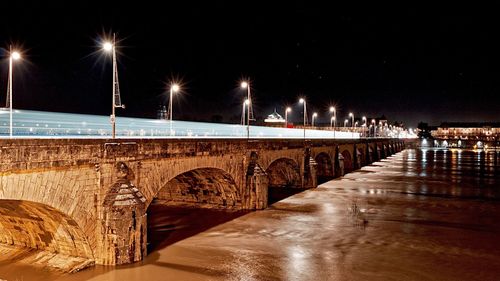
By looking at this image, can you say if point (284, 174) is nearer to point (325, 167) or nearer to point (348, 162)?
point (325, 167)

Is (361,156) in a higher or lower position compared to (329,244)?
higher

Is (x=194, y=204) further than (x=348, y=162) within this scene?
No

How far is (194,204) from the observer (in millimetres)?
28641

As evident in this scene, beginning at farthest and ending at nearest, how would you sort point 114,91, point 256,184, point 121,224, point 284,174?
point 284,174, point 256,184, point 114,91, point 121,224

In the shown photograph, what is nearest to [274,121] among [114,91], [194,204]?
[194,204]

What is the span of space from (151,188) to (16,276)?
18.3 ft

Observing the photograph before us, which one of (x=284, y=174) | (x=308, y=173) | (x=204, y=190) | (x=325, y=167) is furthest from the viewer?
(x=325, y=167)

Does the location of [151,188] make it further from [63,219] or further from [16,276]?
[16,276]

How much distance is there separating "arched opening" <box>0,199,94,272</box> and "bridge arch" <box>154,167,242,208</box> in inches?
382

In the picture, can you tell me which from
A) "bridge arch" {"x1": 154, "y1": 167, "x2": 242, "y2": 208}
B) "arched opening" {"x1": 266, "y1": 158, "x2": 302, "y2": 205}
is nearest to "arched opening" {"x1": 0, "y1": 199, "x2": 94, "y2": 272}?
"bridge arch" {"x1": 154, "y1": 167, "x2": 242, "y2": 208}

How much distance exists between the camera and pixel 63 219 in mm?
14266

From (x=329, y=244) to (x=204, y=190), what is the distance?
1116 cm

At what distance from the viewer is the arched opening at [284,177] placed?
37.4 metres

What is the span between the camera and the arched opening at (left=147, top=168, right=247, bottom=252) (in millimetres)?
22958
